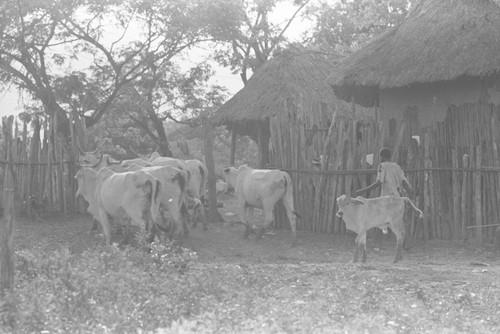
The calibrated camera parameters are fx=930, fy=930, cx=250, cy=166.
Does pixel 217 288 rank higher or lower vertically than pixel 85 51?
lower

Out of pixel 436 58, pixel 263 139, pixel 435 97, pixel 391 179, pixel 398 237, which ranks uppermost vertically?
pixel 436 58

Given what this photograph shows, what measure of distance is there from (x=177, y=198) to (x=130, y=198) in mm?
1302

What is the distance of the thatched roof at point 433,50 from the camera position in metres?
14.0

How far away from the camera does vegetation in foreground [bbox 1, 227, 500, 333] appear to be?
19.6ft

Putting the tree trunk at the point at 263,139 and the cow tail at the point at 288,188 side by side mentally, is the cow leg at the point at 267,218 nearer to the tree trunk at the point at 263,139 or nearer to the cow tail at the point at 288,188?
the cow tail at the point at 288,188

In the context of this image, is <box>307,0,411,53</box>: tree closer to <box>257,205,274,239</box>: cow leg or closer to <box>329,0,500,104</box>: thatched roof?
<box>329,0,500,104</box>: thatched roof

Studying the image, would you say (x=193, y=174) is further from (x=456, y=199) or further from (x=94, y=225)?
(x=456, y=199)

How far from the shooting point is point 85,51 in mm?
22750

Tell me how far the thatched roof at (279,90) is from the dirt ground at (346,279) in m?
5.53

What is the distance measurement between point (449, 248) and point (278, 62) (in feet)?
32.8

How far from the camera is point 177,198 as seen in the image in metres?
12.9

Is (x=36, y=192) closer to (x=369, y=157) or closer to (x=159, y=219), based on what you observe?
(x=159, y=219)

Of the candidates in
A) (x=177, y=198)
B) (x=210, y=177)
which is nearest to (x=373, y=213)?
(x=177, y=198)

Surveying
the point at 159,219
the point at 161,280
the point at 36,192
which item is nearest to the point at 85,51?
the point at 36,192
